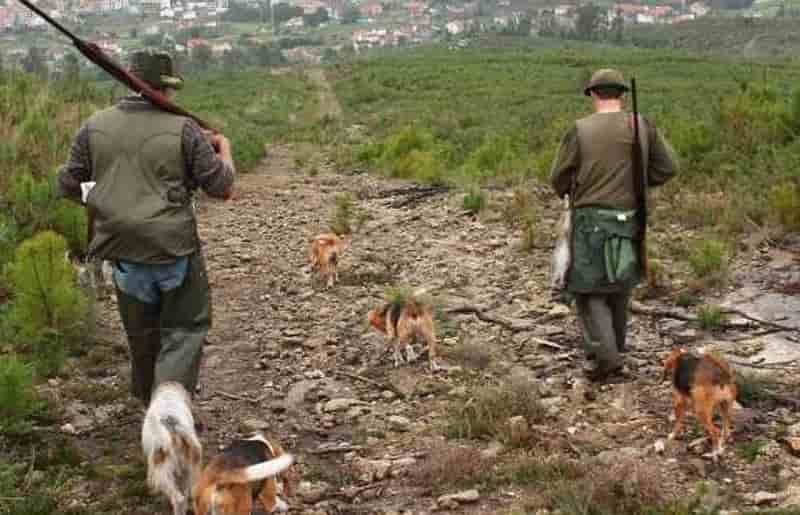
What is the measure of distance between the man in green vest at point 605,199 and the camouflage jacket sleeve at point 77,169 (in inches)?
121

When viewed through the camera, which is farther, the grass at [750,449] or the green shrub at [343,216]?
the green shrub at [343,216]

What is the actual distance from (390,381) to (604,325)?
1.54 m

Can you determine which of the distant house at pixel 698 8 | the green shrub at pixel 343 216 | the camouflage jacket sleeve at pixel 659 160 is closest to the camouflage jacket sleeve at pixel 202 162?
the camouflage jacket sleeve at pixel 659 160

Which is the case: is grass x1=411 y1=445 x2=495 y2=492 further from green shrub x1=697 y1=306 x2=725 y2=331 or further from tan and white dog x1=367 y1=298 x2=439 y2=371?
green shrub x1=697 y1=306 x2=725 y2=331

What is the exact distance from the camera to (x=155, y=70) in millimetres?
4938

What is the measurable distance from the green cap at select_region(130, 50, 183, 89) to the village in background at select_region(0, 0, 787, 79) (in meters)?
64.5

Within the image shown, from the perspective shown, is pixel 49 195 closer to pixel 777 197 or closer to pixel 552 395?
pixel 552 395

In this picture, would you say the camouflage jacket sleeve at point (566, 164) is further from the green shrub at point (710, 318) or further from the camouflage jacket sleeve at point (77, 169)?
the camouflage jacket sleeve at point (77, 169)

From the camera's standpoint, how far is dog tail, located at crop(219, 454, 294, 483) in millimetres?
4156

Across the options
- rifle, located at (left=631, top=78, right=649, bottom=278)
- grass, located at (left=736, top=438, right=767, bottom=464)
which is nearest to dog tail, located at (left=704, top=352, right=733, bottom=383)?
grass, located at (left=736, top=438, right=767, bottom=464)

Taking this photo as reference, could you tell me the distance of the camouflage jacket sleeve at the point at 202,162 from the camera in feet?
15.6

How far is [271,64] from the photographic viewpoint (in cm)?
8081

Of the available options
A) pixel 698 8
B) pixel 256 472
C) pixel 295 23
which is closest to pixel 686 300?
pixel 256 472

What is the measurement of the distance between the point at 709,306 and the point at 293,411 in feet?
11.0
